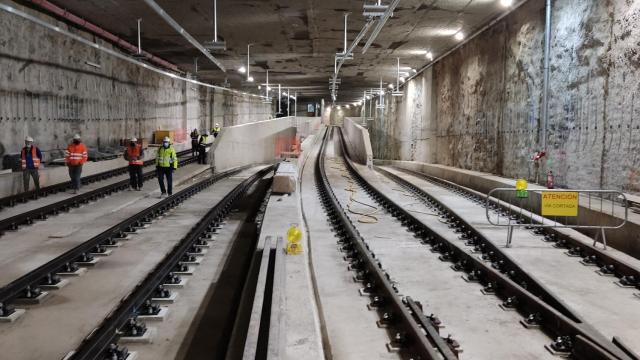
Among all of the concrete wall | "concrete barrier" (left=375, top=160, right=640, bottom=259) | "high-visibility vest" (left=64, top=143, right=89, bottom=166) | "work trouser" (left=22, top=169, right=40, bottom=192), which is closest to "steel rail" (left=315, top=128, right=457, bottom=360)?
"concrete barrier" (left=375, top=160, right=640, bottom=259)

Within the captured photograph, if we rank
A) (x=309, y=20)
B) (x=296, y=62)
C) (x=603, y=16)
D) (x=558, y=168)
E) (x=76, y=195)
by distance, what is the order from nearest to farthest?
(x=603, y=16)
(x=558, y=168)
(x=76, y=195)
(x=309, y=20)
(x=296, y=62)

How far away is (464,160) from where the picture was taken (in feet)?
64.1

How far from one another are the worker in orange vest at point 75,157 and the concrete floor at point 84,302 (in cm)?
486

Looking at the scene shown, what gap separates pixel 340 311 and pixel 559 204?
4.72 meters

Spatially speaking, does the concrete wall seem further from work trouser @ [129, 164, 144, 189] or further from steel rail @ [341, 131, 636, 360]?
work trouser @ [129, 164, 144, 189]

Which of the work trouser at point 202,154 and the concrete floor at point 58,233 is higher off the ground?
the work trouser at point 202,154

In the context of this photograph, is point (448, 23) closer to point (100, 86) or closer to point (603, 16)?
point (603, 16)

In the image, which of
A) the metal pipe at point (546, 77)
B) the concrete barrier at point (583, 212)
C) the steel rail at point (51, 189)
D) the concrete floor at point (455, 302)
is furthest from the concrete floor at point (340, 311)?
the steel rail at point (51, 189)

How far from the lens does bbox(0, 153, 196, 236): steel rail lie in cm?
967

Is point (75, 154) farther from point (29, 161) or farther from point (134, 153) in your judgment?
point (134, 153)

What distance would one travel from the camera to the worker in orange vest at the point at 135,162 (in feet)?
46.8

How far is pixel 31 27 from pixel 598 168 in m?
15.3

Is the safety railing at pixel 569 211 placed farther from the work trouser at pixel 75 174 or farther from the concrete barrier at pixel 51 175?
the concrete barrier at pixel 51 175

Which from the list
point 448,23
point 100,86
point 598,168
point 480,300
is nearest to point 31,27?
point 100,86
